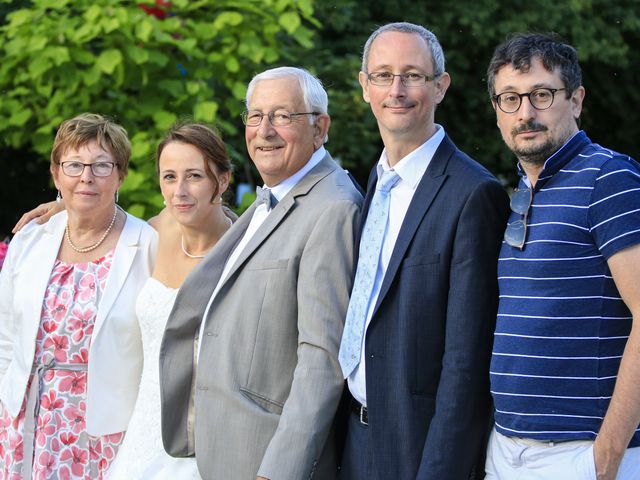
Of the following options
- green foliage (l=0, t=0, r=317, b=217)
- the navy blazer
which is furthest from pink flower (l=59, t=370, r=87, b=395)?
the navy blazer

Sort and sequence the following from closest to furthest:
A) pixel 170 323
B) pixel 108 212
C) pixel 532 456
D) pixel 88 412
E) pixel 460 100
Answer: pixel 532 456 < pixel 170 323 < pixel 88 412 < pixel 108 212 < pixel 460 100

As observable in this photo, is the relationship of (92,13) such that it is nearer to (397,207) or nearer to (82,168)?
(82,168)

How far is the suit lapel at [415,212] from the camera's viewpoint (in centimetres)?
325

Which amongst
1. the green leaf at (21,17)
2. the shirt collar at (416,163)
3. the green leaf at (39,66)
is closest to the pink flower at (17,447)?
the shirt collar at (416,163)


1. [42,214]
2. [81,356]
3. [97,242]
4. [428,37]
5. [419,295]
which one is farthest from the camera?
[42,214]

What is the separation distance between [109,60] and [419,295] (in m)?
3.06

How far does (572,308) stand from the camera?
289 centimetres

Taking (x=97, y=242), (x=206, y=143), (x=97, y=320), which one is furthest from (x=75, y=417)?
(x=206, y=143)

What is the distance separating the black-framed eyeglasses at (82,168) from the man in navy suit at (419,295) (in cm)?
147

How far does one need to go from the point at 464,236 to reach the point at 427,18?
24.8 feet

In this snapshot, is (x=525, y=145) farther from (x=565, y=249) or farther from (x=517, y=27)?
(x=517, y=27)

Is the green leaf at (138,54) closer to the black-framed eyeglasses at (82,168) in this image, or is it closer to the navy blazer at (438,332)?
the black-framed eyeglasses at (82,168)

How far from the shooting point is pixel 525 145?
3119 millimetres

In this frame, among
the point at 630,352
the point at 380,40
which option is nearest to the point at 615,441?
the point at 630,352
